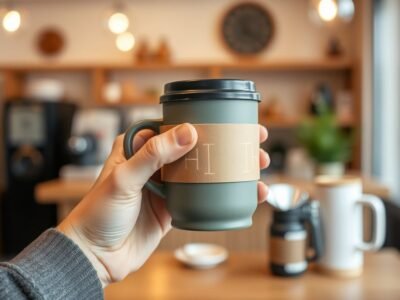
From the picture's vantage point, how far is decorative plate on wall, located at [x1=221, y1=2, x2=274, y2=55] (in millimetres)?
3588

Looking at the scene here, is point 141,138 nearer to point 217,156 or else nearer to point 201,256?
point 217,156

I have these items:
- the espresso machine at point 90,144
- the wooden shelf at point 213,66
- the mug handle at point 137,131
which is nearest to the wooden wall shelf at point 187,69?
the wooden shelf at point 213,66

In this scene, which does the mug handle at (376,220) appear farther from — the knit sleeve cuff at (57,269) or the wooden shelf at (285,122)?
the wooden shelf at (285,122)

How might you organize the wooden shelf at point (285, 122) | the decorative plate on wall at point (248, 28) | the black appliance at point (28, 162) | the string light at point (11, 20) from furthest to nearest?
the decorative plate on wall at point (248, 28), the wooden shelf at point (285, 122), the black appliance at point (28, 162), the string light at point (11, 20)

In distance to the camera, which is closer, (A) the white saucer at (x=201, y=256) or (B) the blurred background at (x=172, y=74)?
(A) the white saucer at (x=201, y=256)

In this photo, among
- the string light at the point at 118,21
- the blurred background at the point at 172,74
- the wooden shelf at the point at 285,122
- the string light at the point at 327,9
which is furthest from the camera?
the wooden shelf at the point at 285,122

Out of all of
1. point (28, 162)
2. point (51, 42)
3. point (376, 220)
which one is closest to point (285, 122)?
point (28, 162)

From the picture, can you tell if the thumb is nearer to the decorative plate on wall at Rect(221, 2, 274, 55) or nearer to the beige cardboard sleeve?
the beige cardboard sleeve

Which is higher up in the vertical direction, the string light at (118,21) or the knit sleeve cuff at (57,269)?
the string light at (118,21)

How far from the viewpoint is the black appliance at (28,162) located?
3.18 metres

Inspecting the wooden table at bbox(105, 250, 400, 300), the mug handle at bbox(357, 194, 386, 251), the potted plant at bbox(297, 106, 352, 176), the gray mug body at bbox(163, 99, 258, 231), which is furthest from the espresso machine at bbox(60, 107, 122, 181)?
the gray mug body at bbox(163, 99, 258, 231)

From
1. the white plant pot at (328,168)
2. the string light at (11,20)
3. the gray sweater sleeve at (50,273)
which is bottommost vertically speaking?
the white plant pot at (328,168)

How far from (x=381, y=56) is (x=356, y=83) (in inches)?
11.1

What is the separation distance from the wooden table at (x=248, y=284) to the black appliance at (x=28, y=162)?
2226 millimetres
